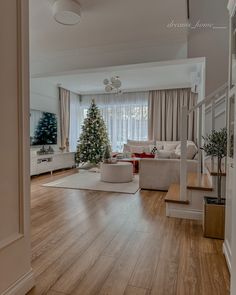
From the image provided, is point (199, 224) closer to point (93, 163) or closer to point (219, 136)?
point (219, 136)

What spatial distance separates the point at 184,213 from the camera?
3.04m

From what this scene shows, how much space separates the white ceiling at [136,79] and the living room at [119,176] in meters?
0.09

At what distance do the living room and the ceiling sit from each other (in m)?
0.02

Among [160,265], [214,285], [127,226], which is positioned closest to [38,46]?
[127,226]

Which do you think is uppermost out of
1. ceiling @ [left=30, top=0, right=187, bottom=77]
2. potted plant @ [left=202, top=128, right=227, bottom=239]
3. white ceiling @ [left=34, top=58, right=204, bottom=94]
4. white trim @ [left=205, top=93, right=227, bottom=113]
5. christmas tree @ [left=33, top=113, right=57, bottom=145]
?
white ceiling @ [left=34, top=58, right=204, bottom=94]

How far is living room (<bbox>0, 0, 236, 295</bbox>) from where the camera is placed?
59.8 inches

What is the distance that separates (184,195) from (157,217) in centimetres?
47

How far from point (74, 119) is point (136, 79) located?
3.06 meters

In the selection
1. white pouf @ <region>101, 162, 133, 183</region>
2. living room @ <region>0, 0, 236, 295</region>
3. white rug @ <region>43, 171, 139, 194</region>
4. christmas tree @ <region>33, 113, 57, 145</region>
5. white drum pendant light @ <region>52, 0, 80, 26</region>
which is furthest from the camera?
christmas tree @ <region>33, 113, 57, 145</region>

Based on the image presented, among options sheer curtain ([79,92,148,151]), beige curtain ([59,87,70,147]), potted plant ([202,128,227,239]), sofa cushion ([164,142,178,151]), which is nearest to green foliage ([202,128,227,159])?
potted plant ([202,128,227,239])

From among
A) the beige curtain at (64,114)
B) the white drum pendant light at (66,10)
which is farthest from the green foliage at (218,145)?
the beige curtain at (64,114)

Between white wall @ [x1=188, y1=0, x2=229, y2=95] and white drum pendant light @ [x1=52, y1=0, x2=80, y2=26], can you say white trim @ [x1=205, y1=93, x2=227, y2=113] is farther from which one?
white drum pendant light @ [x1=52, y1=0, x2=80, y2=26]

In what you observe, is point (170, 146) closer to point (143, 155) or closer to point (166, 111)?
point (143, 155)

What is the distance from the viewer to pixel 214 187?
9.53 feet
